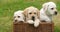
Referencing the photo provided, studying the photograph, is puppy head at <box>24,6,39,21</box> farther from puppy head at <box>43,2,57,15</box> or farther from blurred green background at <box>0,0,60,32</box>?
blurred green background at <box>0,0,60,32</box>

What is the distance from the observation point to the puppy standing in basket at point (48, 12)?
4.81 m

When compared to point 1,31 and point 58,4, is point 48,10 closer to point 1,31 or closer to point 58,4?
point 1,31

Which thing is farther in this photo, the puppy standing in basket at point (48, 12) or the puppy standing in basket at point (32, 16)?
the puppy standing in basket at point (48, 12)

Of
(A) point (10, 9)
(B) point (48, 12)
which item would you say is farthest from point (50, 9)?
(A) point (10, 9)

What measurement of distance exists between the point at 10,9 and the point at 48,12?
8.23 ft

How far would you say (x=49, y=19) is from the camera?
4.88m

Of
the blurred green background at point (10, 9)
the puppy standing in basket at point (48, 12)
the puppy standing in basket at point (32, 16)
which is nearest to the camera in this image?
the puppy standing in basket at point (32, 16)

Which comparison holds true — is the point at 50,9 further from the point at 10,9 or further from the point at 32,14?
the point at 10,9

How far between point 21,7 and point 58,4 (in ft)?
3.87

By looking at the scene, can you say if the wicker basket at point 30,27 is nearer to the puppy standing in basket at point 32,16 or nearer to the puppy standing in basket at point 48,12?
the puppy standing in basket at point 32,16

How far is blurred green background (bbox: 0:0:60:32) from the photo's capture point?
601cm

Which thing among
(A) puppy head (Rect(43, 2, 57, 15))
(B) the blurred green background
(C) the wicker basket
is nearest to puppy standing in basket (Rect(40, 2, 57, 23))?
(A) puppy head (Rect(43, 2, 57, 15))

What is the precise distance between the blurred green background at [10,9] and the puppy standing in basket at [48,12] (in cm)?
87

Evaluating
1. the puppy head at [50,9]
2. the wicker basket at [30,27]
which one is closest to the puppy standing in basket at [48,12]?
the puppy head at [50,9]
